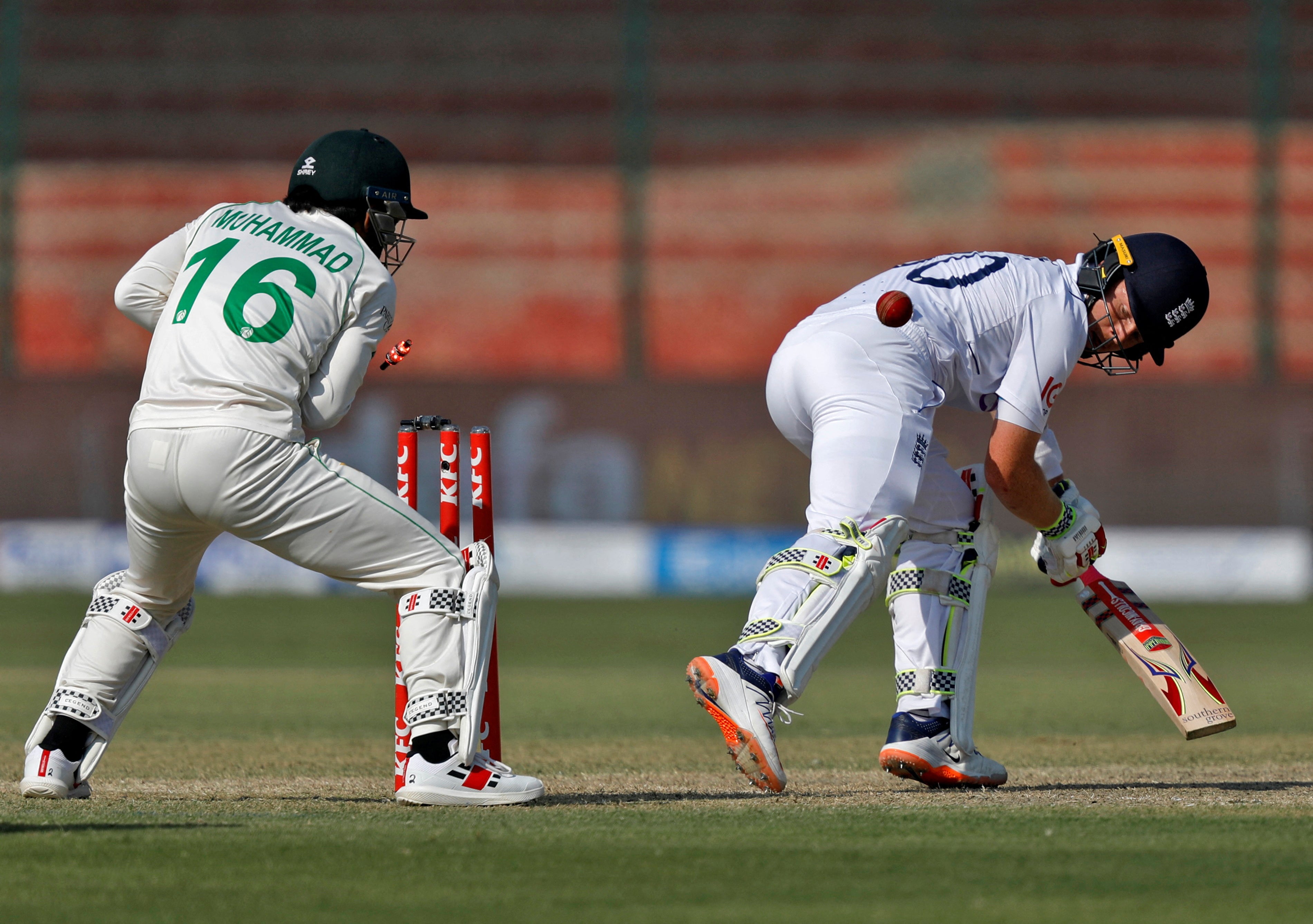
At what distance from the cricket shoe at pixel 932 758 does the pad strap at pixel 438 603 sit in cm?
129

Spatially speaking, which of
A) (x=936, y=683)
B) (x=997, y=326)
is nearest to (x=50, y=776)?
(x=936, y=683)

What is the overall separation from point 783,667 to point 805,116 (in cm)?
1933

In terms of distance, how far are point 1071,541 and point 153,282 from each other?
2619 millimetres

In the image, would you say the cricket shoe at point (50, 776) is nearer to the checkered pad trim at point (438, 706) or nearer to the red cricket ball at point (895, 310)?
the checkered pad trim at point (438, 706)

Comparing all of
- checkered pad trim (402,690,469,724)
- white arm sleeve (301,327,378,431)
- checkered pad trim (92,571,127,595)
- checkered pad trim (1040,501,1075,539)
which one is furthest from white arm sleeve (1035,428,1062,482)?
checkered pad trim (92,571,127,595)

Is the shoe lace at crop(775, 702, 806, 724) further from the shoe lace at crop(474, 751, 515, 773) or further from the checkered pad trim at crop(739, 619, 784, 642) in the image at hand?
the shoe lace at crop(474, 751, 515, 773)

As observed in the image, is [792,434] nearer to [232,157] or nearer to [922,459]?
[922,459]

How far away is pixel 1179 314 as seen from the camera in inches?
188

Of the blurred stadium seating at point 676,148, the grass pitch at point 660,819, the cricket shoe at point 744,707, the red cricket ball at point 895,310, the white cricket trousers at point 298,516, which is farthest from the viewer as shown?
the blurred stadium seating at point 676,148

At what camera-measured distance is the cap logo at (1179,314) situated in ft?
15.6

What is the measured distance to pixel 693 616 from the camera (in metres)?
12.9

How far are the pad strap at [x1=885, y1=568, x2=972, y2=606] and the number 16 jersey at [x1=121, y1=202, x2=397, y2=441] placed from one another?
1.67 meters

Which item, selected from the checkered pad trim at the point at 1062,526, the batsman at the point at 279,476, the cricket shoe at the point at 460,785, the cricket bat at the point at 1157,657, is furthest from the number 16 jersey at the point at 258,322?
the cricket bat at the point at 1157,657

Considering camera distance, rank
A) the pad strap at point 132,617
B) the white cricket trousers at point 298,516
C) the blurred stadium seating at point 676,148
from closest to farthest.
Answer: the white cricket trousers at point 298,516 < the pad strap at point 132,617 < the blurred stadium seating at point 676,148
